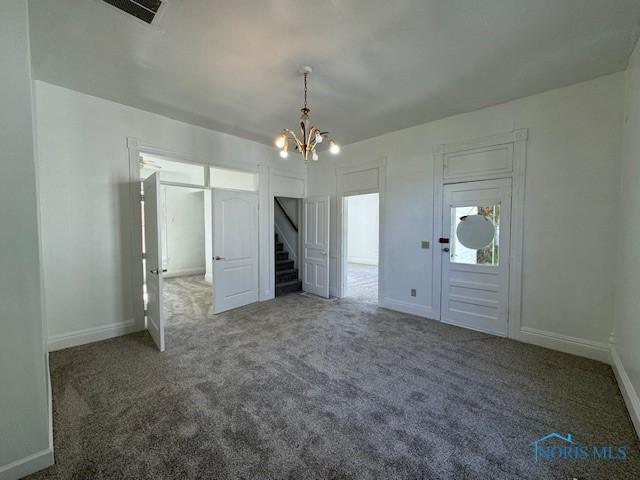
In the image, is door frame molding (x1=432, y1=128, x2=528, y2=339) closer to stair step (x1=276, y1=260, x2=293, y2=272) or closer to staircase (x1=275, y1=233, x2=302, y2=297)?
staircase (x1=275, y1=233, x2=302, y2=297)

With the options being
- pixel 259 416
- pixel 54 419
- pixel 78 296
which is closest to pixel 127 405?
pixel 54 419

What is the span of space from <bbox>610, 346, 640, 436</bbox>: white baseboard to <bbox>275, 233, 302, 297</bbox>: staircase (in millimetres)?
4738

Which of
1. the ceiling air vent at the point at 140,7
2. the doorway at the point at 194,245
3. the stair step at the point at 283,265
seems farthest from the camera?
the stair step at the point at 283,265

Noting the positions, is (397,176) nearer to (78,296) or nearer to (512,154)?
(512,154)

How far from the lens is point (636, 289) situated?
2094 millimetres

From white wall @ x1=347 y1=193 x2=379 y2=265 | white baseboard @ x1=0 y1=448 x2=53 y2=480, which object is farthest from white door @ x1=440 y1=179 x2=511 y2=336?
white wall @ x1=347 y1=193 x2=379 y2=265

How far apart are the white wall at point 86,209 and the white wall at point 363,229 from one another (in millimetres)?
7359

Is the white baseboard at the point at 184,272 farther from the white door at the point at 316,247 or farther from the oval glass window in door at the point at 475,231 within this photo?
the oval glass window in door at the point at 475,231

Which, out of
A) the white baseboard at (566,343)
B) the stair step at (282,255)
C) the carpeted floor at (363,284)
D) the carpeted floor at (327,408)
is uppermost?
the stair step at (282,255)

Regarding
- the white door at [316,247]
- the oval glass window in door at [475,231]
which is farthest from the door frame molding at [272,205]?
the oval glass window in door at [475,231]

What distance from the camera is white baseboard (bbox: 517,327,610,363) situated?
9.42ft

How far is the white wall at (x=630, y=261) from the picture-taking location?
6.78 ft

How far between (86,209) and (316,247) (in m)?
3.65

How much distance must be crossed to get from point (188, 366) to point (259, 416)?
3.79ft
